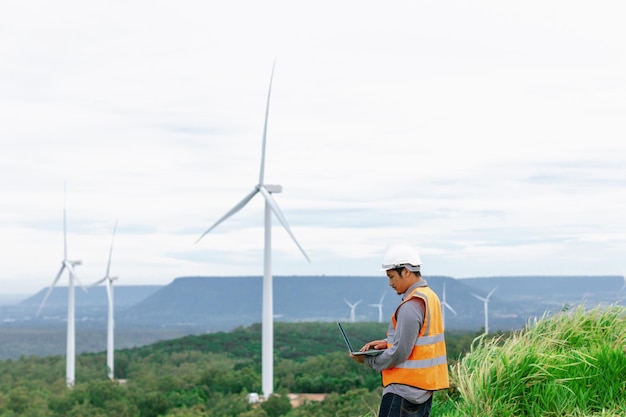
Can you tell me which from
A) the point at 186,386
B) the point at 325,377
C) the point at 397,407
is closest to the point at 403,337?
the point at 397,407

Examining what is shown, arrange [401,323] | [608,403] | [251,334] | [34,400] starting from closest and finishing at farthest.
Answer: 1. [401,323]
2. [608,403]
3. [34,400]
4. [251,334]

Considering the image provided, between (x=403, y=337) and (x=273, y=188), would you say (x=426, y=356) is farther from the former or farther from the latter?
(x=273, y=188)

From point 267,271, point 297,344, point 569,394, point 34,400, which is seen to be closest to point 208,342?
point 297,344

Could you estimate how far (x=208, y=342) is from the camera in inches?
5153

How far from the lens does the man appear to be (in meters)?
9.39

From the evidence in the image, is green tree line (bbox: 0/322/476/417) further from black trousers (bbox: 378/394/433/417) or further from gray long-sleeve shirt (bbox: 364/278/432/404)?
gray long-sleeve shirt (bbox: 364/278/432/404)

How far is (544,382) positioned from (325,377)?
59955mm

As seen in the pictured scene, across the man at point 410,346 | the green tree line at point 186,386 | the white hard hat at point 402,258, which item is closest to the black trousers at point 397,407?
the man at point 410,346

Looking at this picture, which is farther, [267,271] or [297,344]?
[297,344]

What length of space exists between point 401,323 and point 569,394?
5.49 m

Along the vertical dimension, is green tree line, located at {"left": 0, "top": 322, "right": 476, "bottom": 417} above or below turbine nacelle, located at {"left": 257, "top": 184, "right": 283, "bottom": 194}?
below

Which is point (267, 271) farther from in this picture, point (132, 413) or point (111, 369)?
point (111, 369)

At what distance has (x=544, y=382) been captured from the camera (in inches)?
542

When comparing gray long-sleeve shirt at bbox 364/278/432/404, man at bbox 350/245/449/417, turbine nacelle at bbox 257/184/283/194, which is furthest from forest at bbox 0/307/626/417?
turbine nacelle at bbox 257/184/283/194
